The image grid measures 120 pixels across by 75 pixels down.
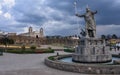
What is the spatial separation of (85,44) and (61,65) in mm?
3758

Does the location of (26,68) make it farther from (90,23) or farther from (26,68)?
(90,23)

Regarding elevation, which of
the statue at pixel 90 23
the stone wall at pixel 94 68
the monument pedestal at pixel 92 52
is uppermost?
the statue at pixel 90 23

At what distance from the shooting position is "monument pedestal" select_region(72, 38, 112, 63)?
17453mm

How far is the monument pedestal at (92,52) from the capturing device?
57.3ft

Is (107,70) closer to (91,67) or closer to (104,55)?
(91,67)

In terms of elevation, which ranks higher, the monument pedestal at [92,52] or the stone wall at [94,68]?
the monument pedestal at [92,52]

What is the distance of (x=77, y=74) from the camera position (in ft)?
45.1

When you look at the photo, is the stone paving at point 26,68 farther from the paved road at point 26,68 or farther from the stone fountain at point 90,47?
the stone fountain at point 90,47

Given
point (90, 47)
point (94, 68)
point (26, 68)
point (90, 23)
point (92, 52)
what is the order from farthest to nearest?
1. point (90, 23)
2. point (90, 47)
3. point (92, 52)
4. point (26, 68)
5. point (94, 68)

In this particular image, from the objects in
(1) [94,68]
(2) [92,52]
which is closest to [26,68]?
(1) [94,68]

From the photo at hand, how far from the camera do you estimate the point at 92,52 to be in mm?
17828

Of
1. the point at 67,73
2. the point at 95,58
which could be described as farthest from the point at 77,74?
the point at 95,58

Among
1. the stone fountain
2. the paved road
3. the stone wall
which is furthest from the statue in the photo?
the stone wall

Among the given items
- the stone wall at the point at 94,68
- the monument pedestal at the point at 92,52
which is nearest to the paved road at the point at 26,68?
the stone wall at the point at 94,68
